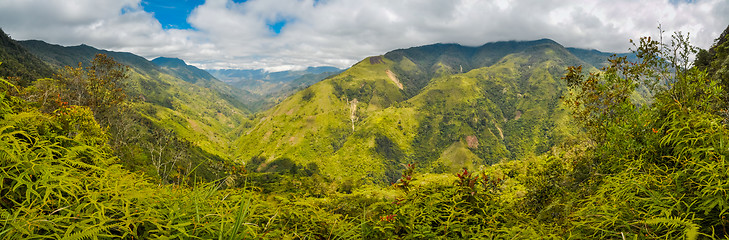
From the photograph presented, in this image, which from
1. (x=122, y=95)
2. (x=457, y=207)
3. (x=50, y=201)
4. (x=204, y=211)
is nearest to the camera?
(x=50, y=201)

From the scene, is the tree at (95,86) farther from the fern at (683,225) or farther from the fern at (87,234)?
the fern at (683,225)

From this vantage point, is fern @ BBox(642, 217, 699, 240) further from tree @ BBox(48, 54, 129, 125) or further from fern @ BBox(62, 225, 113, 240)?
tree @ BBox(48, 54, 129, 125)

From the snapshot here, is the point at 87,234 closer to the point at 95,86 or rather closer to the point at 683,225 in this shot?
the point at 683,225

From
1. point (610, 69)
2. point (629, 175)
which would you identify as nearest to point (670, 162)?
point (629, 175)

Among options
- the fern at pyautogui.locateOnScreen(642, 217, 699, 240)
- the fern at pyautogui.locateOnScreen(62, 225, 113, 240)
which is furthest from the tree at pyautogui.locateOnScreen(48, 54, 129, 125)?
the fern at pyautogui.locateOnScreen(642, 217, 699, 240)

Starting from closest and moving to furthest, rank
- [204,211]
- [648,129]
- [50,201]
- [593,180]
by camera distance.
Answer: [50,201]
[204,211]
[648,129]
[593,180]

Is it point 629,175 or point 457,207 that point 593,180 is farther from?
point 457,207

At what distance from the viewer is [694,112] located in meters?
4.37

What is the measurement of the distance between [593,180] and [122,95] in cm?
3736

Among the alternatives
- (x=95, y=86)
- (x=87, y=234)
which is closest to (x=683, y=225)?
(x=87, y=234)

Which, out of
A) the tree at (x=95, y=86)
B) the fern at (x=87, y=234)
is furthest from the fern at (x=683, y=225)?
the tree at (x=95, y=86)

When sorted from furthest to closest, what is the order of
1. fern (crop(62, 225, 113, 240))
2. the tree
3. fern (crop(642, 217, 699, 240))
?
1. the tree
2. fern (crop(642, 217, 699, 240))
3. fern (crop(62, 225, 113, 240))

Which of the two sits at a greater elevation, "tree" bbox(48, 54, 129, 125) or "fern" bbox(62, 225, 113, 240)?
"tree" bbox(48, 54, 129, 125)

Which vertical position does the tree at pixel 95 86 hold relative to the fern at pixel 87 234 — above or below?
above
